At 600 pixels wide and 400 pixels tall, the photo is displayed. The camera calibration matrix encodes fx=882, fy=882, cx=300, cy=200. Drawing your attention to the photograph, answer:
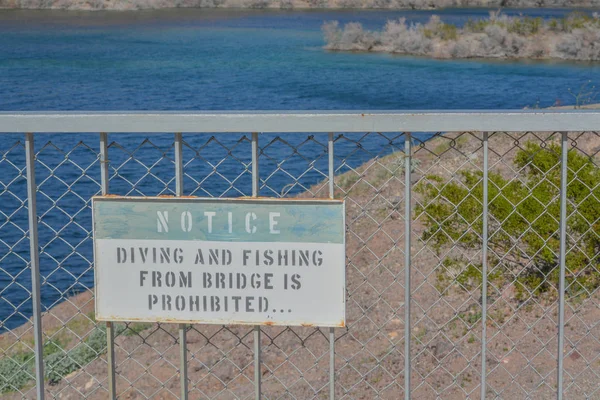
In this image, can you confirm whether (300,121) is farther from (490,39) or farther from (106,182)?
(490,39)

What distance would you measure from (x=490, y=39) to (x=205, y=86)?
13792 millimetres

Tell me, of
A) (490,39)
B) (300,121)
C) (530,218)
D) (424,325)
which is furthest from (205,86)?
(300,121)

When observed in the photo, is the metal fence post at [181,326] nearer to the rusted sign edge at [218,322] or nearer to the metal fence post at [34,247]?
the rusted sign edge at [218,322]

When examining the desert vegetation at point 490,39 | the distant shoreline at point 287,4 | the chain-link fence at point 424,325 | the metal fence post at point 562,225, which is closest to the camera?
the metal fence post at point 562,225

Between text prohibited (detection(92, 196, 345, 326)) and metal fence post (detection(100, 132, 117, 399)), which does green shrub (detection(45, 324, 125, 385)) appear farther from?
text prohibited (detection(92, 196, 345, 326))

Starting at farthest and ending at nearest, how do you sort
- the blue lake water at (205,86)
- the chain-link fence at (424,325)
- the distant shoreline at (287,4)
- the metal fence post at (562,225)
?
the distant shoreline at (287,4)
the blue lake water at (205,86)
the chain-link fence at (424,325)
the metal fence post at (562,225)

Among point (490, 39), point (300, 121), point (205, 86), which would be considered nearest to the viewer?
point (300, 121)

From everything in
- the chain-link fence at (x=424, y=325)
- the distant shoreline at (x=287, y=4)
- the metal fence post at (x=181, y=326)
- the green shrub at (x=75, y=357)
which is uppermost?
the metal fence post at (x=181, y=326)

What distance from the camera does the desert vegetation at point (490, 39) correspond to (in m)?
33.0

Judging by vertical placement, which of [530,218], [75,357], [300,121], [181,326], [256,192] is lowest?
[75,357]

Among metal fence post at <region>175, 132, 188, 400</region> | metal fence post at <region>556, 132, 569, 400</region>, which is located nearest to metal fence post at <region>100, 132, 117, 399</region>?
metal fence post at <region>175, 132, 188, 400</region>

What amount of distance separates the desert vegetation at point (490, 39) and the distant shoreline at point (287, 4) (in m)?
22.3

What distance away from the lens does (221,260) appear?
2.98 m

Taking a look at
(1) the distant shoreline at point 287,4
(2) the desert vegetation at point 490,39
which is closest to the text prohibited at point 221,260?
(2) the desert vegetation at point 490,39
